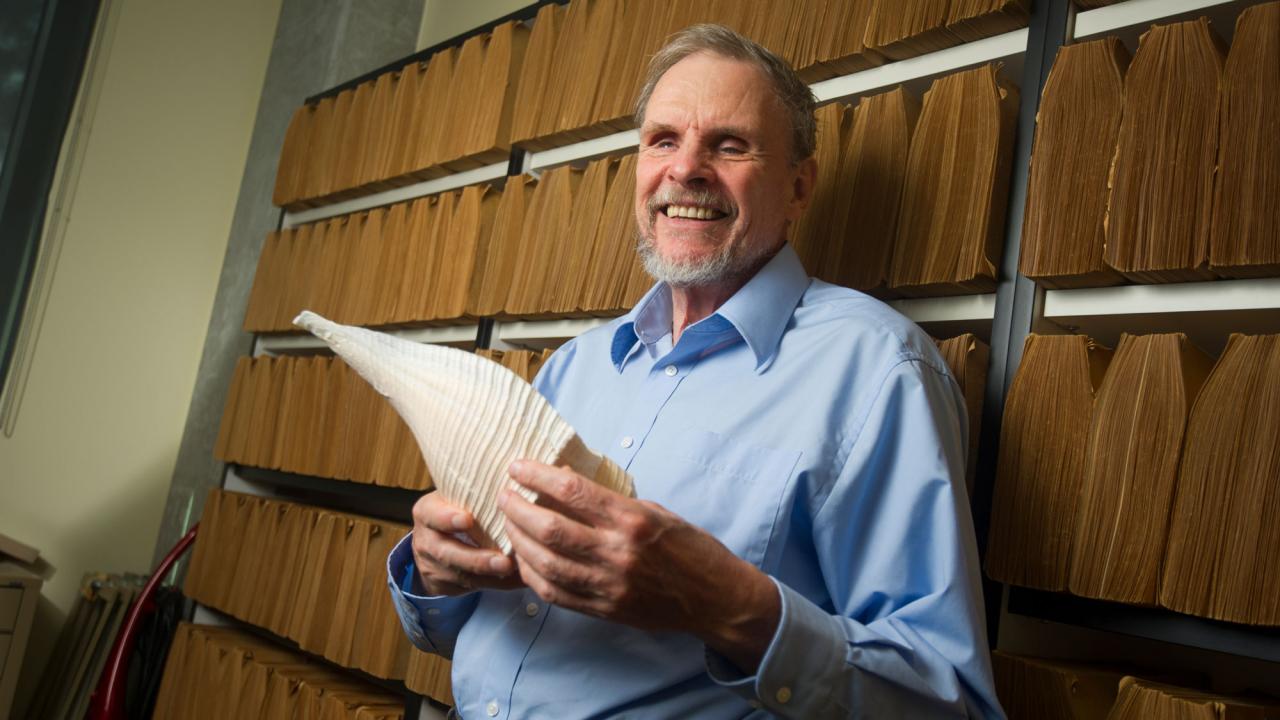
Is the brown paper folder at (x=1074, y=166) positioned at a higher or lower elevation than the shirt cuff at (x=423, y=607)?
higher

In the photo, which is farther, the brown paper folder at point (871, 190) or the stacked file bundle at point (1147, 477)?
the brown paper folder at point (871, 190)

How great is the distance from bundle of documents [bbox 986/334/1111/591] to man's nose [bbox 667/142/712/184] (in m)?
0.49

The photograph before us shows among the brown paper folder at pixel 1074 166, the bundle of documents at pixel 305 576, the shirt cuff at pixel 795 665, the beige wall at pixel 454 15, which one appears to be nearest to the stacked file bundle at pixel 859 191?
the brown paper folder at pixel 1074 166

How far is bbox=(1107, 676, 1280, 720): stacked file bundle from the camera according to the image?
104 centimetres

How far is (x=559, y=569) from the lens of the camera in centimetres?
86

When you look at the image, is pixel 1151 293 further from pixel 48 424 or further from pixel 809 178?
pixel 48 424

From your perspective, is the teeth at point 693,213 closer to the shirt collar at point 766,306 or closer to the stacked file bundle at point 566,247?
the shirt collar at point 766,306

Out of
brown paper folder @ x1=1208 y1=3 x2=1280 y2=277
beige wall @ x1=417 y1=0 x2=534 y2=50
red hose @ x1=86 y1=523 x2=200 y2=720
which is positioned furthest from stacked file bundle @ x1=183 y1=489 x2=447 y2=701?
beige wall @ x1=417 y1=0 x2=534 y2=50

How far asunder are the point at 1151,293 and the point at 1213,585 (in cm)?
36

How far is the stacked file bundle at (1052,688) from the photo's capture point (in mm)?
1160

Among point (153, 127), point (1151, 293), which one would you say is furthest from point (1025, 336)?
point (153, 127)

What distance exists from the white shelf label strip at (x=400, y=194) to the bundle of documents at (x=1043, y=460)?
5.12 feet

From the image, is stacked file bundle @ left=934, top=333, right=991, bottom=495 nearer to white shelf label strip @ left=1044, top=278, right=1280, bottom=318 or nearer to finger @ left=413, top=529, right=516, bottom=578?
white shelf label strip @ left=1044, top=278, right=1280, bottom=318

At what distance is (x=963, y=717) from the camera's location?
97 cm
